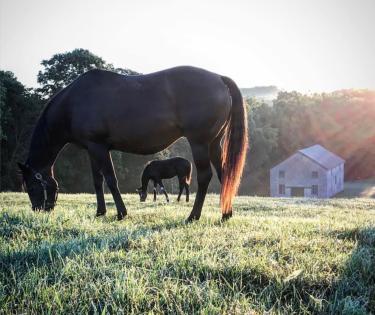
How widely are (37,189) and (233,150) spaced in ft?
13.0

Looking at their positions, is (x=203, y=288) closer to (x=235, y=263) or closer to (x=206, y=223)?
(x=235, y=263)

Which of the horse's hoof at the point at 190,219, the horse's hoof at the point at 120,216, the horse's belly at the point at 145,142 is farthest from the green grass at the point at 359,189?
the horse's hoof at the point at 120,216

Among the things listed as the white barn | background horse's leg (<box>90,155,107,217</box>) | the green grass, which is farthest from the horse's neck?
the green grass

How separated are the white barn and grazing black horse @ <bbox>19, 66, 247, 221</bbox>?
55.3 metres

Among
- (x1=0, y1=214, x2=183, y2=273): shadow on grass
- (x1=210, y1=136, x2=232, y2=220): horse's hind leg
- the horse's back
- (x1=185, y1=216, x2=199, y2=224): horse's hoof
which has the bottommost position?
(x1=0, y1=214, x2=183, y2=273): shadow on grass

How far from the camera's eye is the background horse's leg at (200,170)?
242 inches

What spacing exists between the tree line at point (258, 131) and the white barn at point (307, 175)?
3.68 meters

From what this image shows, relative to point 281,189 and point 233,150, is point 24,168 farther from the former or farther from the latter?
point 281,189

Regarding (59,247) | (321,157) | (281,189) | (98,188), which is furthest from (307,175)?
(59,247)

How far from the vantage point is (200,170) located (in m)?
6.26

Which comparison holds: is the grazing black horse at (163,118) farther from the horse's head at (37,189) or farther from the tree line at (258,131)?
the tree line at (258,131)

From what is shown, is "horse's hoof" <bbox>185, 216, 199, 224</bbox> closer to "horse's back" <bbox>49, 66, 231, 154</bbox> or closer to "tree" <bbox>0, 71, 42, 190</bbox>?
"horse's back" <bbox>49, 66, 231, 154</bbox>

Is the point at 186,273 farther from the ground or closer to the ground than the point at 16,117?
closer to the ground

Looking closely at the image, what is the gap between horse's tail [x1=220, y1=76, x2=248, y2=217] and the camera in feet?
20.4
